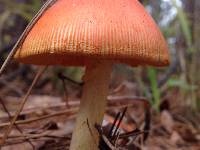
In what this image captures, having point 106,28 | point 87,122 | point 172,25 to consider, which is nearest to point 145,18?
point 106,28

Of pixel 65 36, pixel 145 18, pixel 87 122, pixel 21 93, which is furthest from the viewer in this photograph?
pixel 21 93

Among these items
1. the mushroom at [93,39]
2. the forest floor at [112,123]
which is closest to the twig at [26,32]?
the mushroom at [93,39]

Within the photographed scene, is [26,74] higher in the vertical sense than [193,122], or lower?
higher

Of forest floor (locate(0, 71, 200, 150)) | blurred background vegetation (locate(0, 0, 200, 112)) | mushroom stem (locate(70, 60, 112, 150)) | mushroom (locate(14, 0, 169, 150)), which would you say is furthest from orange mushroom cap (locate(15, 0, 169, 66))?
blurred background vegetation (locate(0, 0, 200, 112))

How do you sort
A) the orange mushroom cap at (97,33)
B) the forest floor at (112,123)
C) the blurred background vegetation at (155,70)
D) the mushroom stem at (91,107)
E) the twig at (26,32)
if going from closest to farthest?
1. the orange mushroom cap at (97,33)
2. the twig at (26,32)
3. the mushroom stem at (91,107)
4. the forest floor at (112,123)
5. the blurred background vegetation at (155,70)

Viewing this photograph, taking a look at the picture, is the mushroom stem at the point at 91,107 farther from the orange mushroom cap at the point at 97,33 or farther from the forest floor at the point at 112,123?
the orange mushroom cap at the point at 97,33

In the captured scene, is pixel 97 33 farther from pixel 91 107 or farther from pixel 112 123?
pixel 112 123

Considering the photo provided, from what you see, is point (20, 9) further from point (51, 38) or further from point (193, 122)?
point (51, 38)
